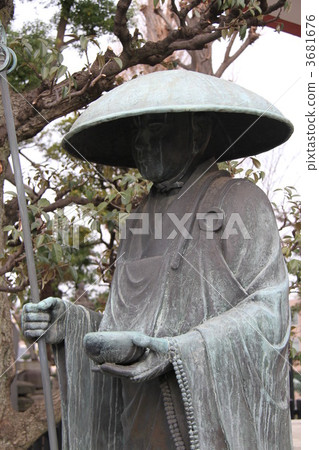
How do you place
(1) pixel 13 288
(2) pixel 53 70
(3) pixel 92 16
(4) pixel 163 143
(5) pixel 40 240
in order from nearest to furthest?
(4) pixel 163 143, (5) pixel 40 240, (2) pixel 53 70, (1) pixel 13 288, (3) pixel 92 16

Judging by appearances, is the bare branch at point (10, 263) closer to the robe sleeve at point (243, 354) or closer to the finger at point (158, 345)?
the robe sleeve at point (243, 354)

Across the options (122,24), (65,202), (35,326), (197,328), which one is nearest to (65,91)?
(122,24)

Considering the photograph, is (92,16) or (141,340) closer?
(141,340)

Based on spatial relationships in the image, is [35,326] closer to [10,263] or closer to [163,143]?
[163,143]

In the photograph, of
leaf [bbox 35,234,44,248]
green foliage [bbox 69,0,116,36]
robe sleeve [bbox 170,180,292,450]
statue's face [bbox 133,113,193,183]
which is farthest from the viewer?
green foliage [bbox 69,0,116,36]

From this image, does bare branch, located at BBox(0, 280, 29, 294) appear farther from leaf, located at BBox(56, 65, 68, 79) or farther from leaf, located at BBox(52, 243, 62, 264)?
leaf, located at BBox(56, 65, 68, 79)

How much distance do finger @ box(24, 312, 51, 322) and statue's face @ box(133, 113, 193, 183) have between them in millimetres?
824

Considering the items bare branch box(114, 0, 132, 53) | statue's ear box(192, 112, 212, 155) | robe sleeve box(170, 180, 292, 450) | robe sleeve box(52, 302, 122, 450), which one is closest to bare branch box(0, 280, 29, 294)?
robe sleeve box(52, 302, 122, 450)

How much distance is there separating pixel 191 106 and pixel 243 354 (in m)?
1.07

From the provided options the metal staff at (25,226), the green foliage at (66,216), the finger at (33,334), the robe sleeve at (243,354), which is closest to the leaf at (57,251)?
the green foliage at (66,216)

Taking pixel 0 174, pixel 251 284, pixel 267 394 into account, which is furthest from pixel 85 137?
pixel 0 174

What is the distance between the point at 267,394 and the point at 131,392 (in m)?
0.66

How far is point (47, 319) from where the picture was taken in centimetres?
373

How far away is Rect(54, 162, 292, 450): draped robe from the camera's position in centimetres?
335
